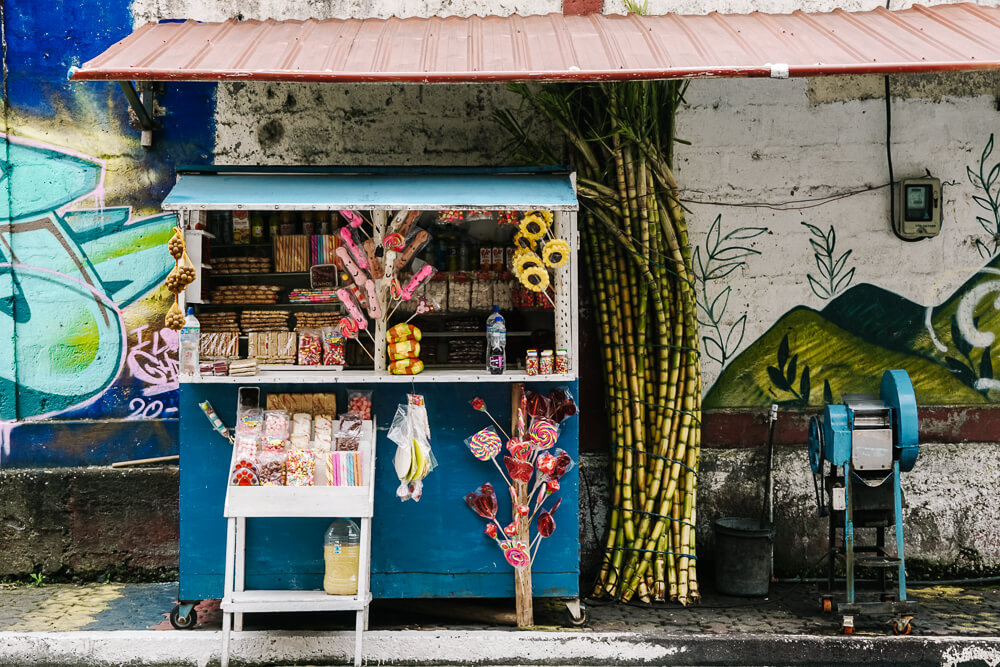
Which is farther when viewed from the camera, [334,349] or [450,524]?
[334,349]

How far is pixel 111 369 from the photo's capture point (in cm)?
666

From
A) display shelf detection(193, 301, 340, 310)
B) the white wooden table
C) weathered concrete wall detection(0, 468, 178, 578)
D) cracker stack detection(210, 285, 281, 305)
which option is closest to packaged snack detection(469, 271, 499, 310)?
display shelf detection(193, 301, 340, 310)

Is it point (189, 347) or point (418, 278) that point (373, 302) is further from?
point (189, 347)

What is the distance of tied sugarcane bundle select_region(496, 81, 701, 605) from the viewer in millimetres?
6195

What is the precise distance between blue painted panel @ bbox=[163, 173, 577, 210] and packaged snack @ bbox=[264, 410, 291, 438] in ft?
4.09

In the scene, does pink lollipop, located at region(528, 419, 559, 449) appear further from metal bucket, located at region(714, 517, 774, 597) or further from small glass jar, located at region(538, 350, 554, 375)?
metal bucket, located at region(714, 517, 774, 597)

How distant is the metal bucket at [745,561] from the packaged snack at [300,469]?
9.41 feet

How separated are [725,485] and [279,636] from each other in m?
3.34

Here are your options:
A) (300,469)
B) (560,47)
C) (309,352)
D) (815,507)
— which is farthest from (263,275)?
(815,507)

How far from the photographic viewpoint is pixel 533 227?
5566 millimetres

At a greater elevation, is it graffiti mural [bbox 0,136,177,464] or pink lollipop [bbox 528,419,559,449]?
graffiti mural [bbox 0,136,177,464]

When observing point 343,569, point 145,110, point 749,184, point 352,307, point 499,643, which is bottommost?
point 499,643

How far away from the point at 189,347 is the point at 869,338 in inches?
189

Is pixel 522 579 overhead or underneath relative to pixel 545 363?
underneath
